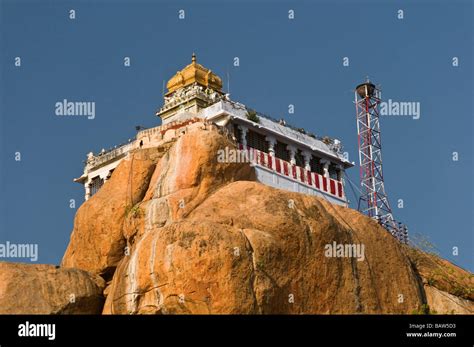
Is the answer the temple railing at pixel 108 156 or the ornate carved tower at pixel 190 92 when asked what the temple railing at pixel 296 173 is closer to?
the ornate carved tower at pixel 190 92

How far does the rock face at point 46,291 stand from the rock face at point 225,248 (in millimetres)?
1279

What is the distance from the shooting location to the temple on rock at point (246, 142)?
211 ft

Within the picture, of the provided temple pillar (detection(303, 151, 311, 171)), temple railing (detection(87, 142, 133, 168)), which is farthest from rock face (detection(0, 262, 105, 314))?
temple pillar (detection(303, 151, 311, 171))

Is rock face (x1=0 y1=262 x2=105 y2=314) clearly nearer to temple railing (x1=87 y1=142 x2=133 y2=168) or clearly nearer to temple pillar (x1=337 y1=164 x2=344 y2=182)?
temple railing (x1=87 y1=142 x2=133 y2=168)

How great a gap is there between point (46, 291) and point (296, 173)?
72.6ft

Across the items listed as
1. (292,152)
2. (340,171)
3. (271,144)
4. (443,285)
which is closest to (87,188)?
(271,144)

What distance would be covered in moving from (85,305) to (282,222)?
10.5 m

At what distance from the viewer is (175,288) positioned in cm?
4719

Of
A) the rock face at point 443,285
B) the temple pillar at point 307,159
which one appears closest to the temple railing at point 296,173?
the temple pillar at point 307,159

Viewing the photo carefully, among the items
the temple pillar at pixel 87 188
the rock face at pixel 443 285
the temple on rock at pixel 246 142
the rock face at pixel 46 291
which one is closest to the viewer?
the rock face at pixel 46 291

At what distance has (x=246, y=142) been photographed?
67.1 m

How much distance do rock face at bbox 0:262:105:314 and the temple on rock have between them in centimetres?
1204
